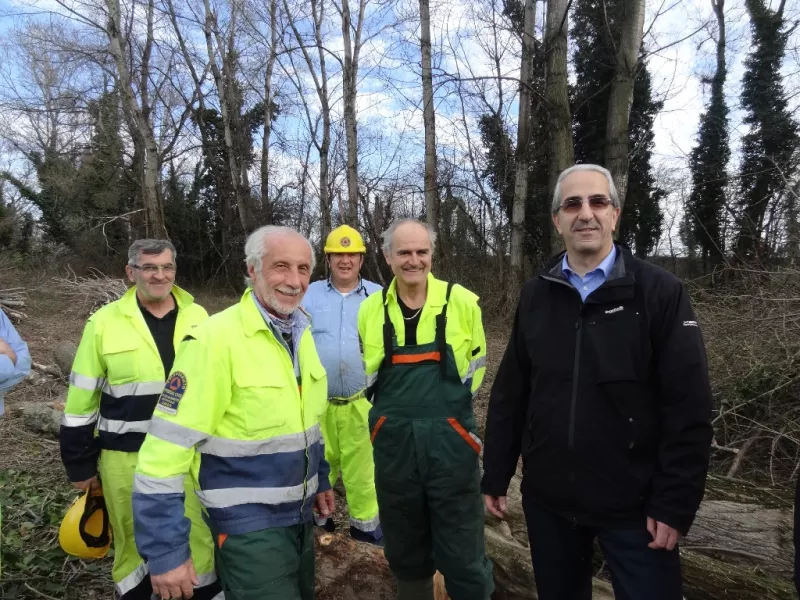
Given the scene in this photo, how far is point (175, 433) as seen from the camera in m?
1.76

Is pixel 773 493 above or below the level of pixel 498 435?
below

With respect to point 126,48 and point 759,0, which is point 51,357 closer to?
point 126,48

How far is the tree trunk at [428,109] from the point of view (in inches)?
410

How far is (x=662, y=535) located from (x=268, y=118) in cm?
1820

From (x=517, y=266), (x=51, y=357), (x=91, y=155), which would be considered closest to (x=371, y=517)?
(x=51, y=357)

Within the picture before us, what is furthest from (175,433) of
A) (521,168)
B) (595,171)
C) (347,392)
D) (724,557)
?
(521,168)

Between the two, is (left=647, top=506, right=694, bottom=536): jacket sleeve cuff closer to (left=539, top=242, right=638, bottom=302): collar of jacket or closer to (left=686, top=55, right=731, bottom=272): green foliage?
(left=539, top=242, right=638, bottom=302): collar of jacket

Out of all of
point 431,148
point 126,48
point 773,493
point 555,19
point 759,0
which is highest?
point 759,0

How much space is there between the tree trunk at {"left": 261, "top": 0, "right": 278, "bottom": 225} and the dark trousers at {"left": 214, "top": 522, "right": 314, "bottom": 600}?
15.4 meters

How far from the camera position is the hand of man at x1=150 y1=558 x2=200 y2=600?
172cm

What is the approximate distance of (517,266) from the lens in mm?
11242

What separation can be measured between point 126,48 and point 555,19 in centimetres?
997

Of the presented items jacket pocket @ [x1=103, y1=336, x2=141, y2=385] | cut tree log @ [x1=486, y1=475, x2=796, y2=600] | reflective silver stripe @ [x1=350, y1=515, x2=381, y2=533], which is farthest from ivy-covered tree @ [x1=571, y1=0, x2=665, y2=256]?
jacket pocket @ [x1=103, y1=336, x2=141, y2=385]

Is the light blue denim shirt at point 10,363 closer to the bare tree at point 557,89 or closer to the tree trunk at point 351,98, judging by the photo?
the bare tree at point 557,89
